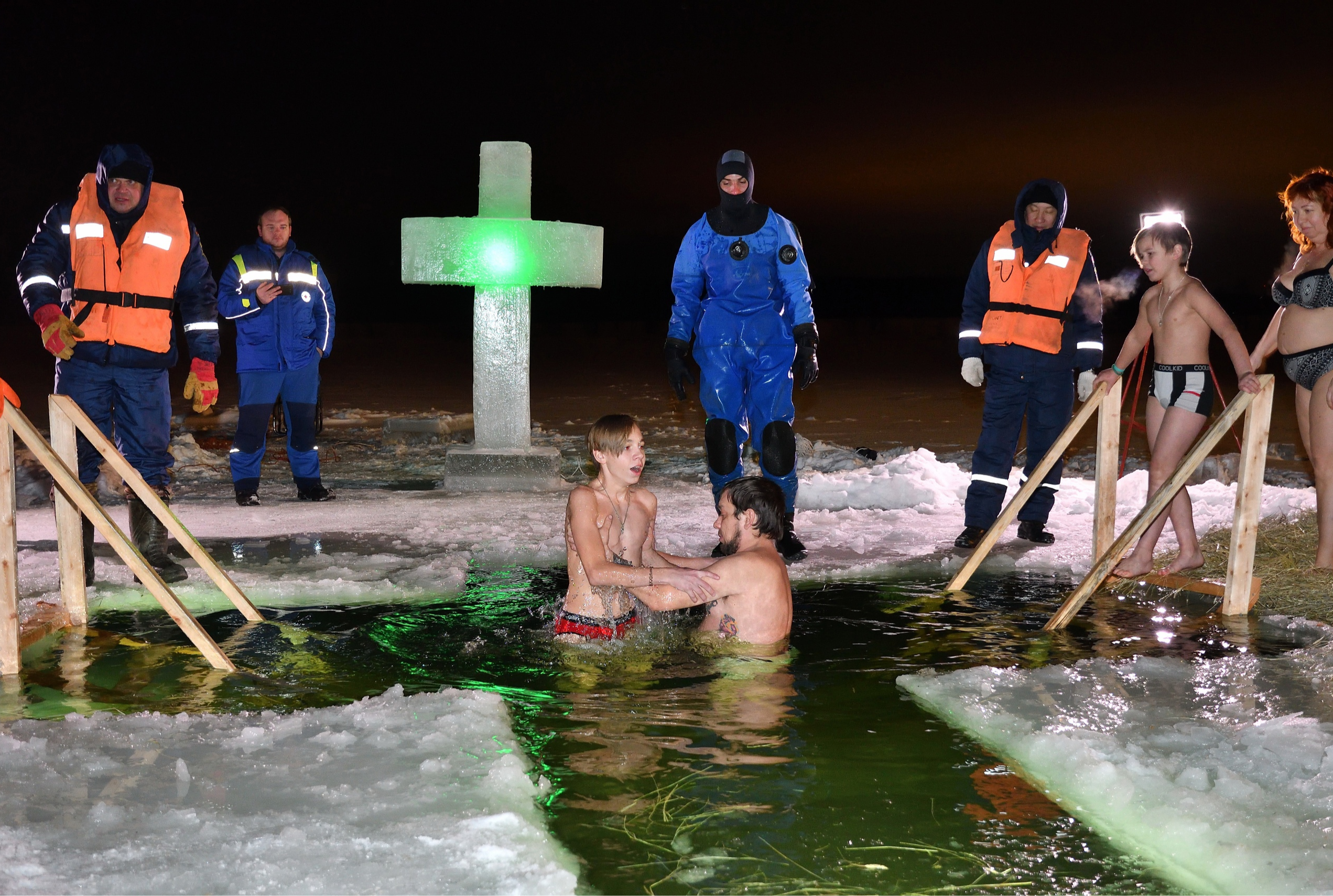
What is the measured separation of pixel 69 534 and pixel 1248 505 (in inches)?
195

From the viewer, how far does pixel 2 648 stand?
4.25 meters

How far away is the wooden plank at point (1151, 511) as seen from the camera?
4820mm

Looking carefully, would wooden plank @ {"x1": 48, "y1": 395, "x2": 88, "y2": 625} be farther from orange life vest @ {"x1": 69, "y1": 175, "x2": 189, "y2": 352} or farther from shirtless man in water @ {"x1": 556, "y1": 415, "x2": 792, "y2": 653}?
shirtless man in water @ {"x1": 556, "y1": 415, "x2": 792, "y2": 653}

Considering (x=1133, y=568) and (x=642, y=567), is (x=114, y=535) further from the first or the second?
(x=1133, y=568)

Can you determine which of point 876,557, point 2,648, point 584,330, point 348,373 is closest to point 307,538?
point 2,648

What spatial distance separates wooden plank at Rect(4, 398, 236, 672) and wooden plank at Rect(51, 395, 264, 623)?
327mm

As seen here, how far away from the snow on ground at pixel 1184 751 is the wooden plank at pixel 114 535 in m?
2.53

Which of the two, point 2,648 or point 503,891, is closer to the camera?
point 503,891

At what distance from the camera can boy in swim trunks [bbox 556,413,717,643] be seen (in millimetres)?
4609

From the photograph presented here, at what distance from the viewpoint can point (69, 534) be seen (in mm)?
4848

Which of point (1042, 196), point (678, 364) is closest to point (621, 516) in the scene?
point (678, 364)

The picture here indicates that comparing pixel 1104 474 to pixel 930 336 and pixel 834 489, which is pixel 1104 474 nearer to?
pixel 834 489

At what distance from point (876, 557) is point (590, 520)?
2.25m

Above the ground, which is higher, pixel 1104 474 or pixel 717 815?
pixel 1104 474
